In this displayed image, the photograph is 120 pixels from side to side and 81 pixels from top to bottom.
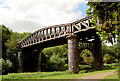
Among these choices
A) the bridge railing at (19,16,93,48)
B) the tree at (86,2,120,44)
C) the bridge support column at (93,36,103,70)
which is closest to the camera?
the tree at (86,2,120,44)

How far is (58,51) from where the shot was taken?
47156mm

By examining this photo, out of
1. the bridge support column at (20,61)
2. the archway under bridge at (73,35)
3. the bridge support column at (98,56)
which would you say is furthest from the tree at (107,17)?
the bridge support column at (20,61)

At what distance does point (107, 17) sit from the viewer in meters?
7.30

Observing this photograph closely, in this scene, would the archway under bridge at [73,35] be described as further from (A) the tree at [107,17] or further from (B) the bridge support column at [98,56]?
(A) the tree at [107,17]

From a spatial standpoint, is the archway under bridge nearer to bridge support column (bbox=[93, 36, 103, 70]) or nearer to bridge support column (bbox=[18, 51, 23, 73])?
bridge support column (bbox=[93, 36, 103, 70])

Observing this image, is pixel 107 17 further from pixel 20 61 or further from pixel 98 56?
pixel 20 61

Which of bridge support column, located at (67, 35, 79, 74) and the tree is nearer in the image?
the tree

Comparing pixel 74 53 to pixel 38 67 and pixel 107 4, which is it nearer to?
pixel 107 4

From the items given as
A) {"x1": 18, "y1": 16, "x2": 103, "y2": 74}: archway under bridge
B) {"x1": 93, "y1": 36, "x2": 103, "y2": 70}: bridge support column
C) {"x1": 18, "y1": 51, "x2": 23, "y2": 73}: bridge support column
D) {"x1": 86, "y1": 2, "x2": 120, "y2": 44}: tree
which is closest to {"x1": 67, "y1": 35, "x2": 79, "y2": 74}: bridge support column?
{"x1": 18, "y1": 16, "x2": 103, "y2": 74}: archway under bridge

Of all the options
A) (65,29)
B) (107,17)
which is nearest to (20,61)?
(65,29)

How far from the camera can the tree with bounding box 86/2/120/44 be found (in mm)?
6832

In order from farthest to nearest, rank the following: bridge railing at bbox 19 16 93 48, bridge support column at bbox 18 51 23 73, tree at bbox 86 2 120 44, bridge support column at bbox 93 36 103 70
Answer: bridge support column at bbox 18 51 23 73 → bridge support column at bbox 93 36 103 70 → bridge railing at bbox 19 16 93 48 → tree at bbox 86 2 120 44

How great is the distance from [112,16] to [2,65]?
98.9 feet

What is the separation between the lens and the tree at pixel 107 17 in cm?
683
